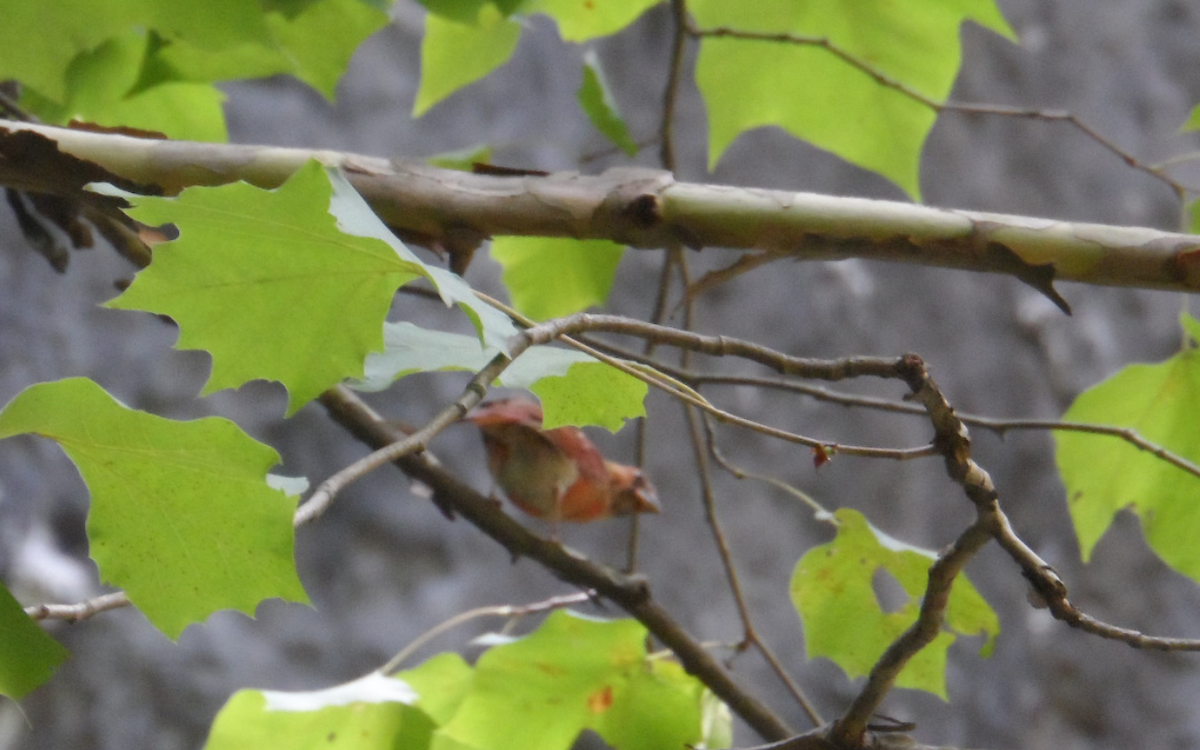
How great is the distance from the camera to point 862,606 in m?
0.49

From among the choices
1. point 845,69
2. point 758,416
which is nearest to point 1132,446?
point 845,69

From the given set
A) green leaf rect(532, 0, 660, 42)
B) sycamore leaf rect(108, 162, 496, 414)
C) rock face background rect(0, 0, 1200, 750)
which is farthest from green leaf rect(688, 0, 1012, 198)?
rock face background rect(0, 0, 1200, 750)

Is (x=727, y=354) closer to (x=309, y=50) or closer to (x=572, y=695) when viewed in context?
(x=572, y=695)

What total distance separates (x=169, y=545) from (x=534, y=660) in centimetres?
24

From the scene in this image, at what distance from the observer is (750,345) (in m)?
0.32

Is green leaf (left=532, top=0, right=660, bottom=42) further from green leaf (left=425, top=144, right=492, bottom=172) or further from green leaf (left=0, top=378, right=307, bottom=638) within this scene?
green leaf (left=0, top=378, right=307, bottom=638)

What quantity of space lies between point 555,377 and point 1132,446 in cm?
37

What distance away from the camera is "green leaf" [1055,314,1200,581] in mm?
546

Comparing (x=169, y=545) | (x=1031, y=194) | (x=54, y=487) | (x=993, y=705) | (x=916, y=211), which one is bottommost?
(x=993, y=705)

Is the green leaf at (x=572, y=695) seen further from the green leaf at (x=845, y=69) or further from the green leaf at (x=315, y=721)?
the green leaf at (x=845, y=69)

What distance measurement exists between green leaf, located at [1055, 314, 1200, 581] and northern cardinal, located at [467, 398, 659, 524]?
0.23m

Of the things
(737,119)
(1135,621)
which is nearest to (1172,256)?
(737,119)

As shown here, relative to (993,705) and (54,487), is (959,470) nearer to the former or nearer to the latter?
(54,487)

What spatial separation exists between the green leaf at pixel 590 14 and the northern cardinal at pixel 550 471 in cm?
23
